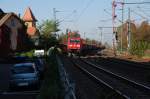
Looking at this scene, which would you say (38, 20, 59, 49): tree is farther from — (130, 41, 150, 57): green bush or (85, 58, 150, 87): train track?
(85, 58, 150, 87): train track

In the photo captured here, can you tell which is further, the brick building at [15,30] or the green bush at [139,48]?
the brick building at [15,30]

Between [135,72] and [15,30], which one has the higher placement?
[15,30]

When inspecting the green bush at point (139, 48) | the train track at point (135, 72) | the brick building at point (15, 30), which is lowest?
the train track at point (135, 72)

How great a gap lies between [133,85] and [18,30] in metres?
85.5

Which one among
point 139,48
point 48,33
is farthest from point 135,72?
point 48,33

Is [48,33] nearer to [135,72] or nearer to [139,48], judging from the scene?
[139,48]

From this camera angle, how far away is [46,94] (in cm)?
1608

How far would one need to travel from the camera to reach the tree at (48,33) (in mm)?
103719

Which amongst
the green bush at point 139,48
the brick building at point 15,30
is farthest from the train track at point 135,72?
the brick building at point 15,30

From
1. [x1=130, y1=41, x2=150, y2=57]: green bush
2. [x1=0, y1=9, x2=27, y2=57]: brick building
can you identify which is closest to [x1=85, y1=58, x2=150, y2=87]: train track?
[x1=130, y1=41, x2=150, y2=57]: green bush

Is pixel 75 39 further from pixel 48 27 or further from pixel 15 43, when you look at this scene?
pixel 48 27

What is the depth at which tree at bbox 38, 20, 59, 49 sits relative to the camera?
340ft

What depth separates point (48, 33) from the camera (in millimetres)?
113438

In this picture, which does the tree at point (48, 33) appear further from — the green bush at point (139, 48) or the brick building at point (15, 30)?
the green bush at point (139, 48)
